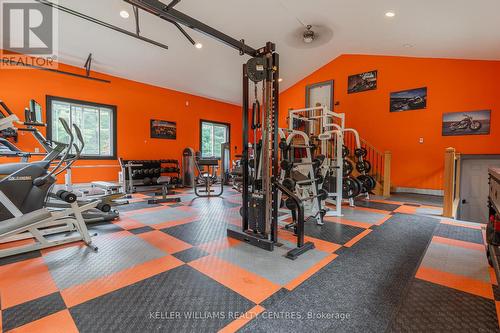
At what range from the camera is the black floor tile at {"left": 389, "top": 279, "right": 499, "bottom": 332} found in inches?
55.6

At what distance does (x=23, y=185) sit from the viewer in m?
2.70

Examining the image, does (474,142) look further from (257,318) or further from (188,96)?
(188,96)

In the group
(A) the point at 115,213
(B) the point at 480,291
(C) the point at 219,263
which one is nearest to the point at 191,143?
(A) the point at 115,213

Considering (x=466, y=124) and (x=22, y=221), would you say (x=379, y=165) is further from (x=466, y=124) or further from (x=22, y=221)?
(x=22, y=221)

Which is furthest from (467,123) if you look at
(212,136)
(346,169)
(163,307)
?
(212,136)

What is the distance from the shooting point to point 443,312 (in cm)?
155

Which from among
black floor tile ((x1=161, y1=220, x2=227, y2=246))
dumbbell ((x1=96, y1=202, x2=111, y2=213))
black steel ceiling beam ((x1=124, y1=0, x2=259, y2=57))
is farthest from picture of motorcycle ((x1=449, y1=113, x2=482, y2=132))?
dumbbell ((x1=96, y1=202, x2=111, y2=213))

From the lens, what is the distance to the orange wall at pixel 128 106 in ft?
17.9

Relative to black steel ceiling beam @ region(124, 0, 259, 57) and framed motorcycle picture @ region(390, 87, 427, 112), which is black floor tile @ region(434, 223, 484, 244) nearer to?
black steel ceiling beam @ region(124, 0, 259, 57)

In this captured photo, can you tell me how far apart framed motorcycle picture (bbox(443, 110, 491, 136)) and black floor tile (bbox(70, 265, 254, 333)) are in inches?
274

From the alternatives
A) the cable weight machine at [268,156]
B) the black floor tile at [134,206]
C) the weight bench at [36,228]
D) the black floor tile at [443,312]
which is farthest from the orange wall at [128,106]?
the black floor tile at [443,312]

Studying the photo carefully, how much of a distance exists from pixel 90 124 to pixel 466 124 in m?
9.94

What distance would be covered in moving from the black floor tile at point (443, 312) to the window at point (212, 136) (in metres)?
8.14

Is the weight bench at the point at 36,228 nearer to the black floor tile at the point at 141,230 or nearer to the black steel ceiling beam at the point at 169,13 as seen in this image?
the black floor tile at the point at 141,230
